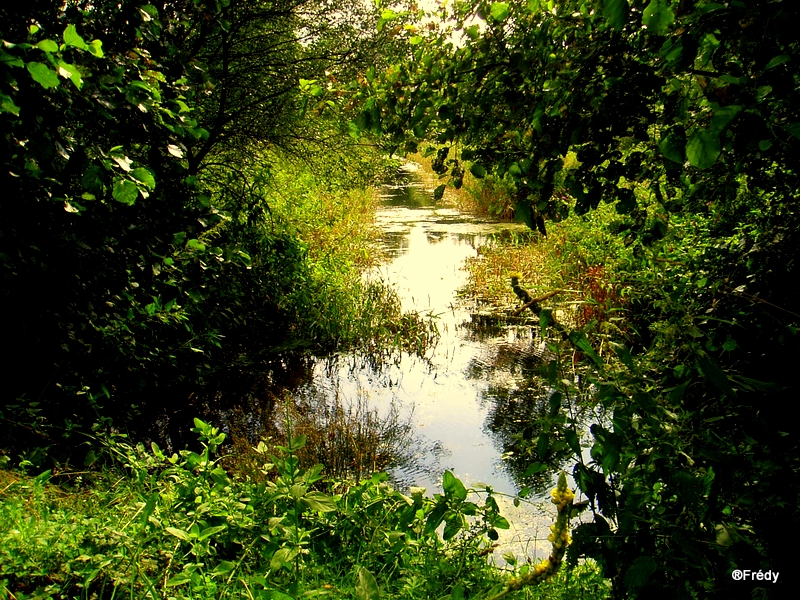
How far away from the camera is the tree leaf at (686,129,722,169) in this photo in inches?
39.3

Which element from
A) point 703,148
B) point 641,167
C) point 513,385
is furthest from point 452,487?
point 513,385

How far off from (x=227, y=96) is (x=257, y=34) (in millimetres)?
655

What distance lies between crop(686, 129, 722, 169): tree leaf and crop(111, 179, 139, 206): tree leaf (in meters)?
1.49

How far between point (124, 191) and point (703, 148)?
1.56 meters

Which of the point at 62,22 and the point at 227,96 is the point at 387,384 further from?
the point at 62,22

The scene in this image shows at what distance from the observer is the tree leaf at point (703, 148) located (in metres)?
1.00

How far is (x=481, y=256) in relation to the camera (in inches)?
415

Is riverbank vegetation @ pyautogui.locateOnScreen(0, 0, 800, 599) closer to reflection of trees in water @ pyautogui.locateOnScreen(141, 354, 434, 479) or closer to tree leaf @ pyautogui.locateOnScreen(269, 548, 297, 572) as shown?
tree leaf @ pyautogui.locateOnScreen(269, 548, 297, 572)

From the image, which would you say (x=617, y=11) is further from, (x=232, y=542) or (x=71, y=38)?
(x=232, y=542)

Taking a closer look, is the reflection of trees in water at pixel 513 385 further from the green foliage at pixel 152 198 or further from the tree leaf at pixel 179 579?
the tree leaf at pixel 179 579

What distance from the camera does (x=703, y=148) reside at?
1014 millimetres

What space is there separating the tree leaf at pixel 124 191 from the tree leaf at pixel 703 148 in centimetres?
149

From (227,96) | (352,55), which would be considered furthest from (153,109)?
(352,55)

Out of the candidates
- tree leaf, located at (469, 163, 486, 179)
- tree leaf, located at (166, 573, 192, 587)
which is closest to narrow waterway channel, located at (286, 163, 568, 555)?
tree leaf, located at (166, 573, 192, 587)
